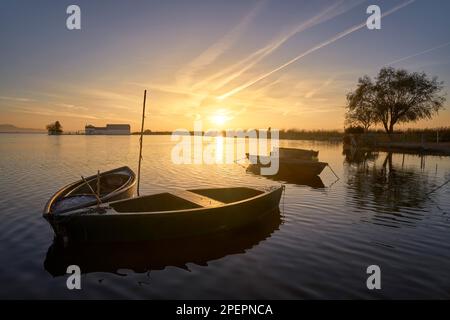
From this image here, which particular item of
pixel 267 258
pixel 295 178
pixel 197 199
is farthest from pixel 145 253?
pixel 295 178

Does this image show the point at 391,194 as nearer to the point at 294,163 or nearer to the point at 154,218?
the point at 294,163

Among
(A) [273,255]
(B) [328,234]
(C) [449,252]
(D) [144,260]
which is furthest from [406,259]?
(D) [144,260]

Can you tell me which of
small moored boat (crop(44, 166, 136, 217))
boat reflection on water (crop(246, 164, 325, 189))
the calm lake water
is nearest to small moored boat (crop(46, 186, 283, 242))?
the calm lake water

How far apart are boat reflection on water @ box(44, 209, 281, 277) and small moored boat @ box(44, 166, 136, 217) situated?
127 cm

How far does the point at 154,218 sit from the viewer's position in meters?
9.87

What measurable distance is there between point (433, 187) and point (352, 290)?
18.2 meters

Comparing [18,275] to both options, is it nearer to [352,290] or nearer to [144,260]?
[144,260]

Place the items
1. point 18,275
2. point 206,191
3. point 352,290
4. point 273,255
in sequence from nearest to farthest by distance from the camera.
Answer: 1. point 352,290
2. point 18,275
3. point 273,255
4. point 206,191

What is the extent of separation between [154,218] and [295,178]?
17798mm

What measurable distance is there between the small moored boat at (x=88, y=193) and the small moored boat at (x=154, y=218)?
691 mm

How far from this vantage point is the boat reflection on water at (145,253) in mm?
8703

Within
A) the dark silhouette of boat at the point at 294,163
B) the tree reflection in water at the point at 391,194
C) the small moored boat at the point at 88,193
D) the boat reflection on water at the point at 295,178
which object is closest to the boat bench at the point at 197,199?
the small moored boat at the point at 88,193
